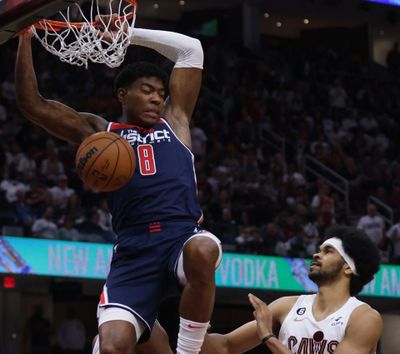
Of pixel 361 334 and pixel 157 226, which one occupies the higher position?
pixel 157 226

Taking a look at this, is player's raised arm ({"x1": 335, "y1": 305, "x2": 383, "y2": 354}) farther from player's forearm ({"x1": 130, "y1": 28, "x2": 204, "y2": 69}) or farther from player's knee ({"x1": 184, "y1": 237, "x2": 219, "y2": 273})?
player's forearm ({"x1": 130, "y1": 28, "x2": 204, "y2": 69})

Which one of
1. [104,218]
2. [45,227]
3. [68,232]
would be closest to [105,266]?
[104,218]

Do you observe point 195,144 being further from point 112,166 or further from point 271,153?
point 112,166

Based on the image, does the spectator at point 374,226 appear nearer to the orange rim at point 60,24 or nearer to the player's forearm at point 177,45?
the player's forearm at point 177,45

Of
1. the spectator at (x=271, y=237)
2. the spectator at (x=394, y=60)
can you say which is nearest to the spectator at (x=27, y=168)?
the spectator at (x=271, y=237)

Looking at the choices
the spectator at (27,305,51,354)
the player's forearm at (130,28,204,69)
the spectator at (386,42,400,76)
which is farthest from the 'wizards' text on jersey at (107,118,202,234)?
the spectator at (386,42,400,76)

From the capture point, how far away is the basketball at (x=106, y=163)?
528 cm

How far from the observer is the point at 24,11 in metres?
5.27

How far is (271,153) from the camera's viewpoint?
1945 centimetres

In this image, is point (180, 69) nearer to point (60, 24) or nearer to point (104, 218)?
point (60, 24)

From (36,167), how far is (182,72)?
30.1ft

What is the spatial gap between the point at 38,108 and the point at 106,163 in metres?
0.65

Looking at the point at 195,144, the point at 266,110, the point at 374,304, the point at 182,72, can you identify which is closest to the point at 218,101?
the point at 266,110

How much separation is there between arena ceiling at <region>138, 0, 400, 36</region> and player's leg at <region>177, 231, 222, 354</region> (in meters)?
18.7
